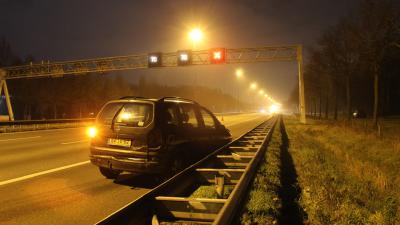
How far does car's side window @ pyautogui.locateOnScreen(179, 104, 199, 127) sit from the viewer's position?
813cm

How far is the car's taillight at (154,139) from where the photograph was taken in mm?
6965

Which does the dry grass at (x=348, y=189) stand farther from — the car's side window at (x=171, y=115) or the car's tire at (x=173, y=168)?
the car's side window at (x=171, y=115)

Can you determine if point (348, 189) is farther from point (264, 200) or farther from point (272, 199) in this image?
point (264, 200)

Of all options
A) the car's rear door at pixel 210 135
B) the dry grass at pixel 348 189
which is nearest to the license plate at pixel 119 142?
the car's rear door at pixel 210 135

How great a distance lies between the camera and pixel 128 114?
7.51 metres

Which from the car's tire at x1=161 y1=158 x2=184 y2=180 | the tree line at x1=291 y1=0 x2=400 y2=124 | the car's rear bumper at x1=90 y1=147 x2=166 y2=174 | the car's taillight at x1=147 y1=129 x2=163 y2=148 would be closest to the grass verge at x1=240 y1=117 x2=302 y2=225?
the car's tire at x1=161 y1=158 x2=184 y2=180

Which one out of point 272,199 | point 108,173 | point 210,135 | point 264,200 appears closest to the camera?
point 264,200

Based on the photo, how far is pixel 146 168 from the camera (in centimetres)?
691

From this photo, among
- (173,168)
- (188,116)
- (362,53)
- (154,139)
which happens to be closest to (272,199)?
(173,168)

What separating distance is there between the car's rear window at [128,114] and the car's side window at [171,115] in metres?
0.41

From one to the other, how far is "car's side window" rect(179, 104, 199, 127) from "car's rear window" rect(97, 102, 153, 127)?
40.9 inches

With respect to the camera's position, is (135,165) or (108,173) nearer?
(135,165)

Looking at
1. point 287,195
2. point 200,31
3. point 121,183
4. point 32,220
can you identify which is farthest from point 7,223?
point 200,31

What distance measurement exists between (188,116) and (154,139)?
1577mm
